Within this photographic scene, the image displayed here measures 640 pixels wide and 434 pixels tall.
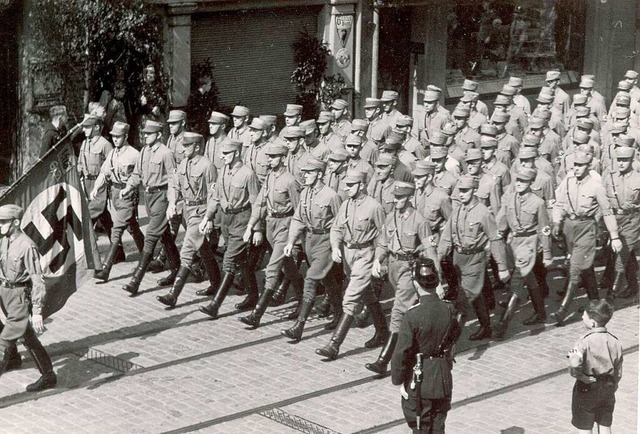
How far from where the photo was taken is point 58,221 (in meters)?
12.9

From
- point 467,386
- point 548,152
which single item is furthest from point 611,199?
point 467,386

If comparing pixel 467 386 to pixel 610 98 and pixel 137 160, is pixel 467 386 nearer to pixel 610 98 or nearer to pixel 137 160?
pixel 137 160

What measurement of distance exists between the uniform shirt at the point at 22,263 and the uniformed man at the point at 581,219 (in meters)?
5.81

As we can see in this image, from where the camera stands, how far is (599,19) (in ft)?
101

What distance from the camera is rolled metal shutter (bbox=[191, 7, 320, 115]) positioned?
2223 centimetres

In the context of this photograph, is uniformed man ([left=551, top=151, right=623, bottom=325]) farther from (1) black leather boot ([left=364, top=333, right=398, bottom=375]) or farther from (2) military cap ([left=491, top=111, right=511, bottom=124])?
(2) military cap ([left=491, top=111, right=511, bottom=124])

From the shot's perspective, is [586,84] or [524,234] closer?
[524,234]

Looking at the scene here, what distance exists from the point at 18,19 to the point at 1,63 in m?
0.73

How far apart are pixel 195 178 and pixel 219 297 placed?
149 cm

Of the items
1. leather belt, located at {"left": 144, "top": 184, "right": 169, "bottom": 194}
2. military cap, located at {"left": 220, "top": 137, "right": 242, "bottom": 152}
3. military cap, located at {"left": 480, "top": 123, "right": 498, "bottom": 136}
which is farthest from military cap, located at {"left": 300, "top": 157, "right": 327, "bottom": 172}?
military cap, located at {"left": 480, "top": 123, "right": 498, "bottom": 136}

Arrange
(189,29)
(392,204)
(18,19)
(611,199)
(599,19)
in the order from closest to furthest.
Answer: (392,204) < (611,199) < (18,19) < (189,29) < (599,19)

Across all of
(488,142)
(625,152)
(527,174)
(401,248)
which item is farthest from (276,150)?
(625,152)

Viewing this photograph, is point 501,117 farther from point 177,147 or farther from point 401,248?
point 401,248

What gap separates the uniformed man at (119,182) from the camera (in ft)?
52.0
